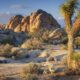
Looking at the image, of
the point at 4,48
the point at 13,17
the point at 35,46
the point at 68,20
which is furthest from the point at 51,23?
the point at 68,20

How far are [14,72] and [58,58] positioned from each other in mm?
6872

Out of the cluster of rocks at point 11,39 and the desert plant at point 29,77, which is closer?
the desert plant at point 29,77

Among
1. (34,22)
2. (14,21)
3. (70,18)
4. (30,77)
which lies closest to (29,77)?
(30,77)

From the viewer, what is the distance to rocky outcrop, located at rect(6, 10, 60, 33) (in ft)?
216

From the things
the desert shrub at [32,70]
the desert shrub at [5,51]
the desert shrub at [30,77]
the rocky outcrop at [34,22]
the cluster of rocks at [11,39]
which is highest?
the rocky outcrop at [34,22]

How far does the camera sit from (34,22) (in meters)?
66.5

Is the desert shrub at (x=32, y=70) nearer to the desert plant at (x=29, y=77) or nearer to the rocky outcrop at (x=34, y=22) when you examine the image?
the desert plant at (x=29, y=77)

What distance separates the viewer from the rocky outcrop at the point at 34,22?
6569 cm

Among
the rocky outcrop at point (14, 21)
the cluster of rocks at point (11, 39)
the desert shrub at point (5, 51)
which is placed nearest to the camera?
the desert shrub at point (5, 51)

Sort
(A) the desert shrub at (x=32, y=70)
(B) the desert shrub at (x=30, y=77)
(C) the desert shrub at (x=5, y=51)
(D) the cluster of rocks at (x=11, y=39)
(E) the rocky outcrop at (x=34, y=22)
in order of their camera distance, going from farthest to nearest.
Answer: (E) the rocky outcrop at (x=34, y=22) < (D) the cluster of rocks at (x=11, y=39) < (C) the desert shrub at (x=5, y=51) < (A) the desert shrub at (x=32, y=70) < (B) the desert shrub at (x=30, y=77)

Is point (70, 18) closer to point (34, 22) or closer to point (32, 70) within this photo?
point (32, 70)

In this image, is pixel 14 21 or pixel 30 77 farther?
pixel 14 21

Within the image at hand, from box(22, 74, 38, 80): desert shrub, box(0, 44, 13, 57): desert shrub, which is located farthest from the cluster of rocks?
box(22, 74, 38, 80): desert shrub

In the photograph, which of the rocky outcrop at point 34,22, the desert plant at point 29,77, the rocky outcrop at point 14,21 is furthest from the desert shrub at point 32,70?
the rocky outcrop at point 14,21
